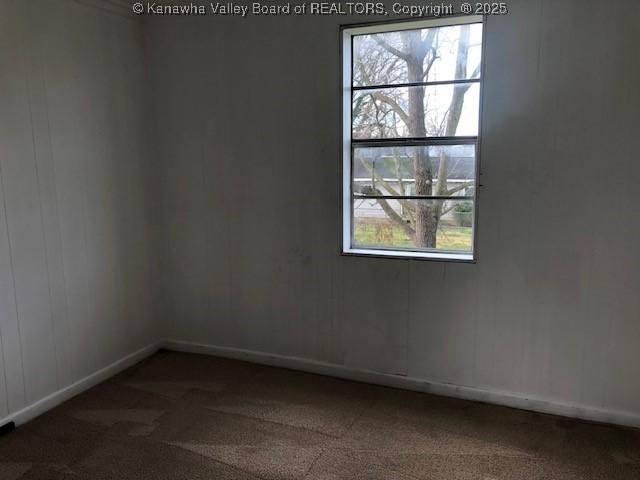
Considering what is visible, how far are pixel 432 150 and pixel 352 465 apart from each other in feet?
5.79

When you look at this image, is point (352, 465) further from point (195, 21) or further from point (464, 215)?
point (195, 21)

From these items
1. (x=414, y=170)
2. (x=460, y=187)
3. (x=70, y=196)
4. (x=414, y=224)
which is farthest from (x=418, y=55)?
(x=70, y=196)

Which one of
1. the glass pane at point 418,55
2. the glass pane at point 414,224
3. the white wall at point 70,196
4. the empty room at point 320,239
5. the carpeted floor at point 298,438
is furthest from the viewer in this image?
the glass pane at point 414,224

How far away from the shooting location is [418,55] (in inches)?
110

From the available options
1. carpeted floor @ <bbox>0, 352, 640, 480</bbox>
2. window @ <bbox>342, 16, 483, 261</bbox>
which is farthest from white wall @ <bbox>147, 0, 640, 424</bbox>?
carpeted floor @ <bbox>0, 352, 640, 480</bbox>

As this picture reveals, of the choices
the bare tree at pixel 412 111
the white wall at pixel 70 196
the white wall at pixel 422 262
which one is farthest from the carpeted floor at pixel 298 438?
the bare tree at pixel 412 111

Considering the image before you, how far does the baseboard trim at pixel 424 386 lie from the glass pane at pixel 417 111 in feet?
4.87

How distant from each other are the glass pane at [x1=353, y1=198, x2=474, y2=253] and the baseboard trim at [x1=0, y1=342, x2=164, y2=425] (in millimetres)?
Result: 1720

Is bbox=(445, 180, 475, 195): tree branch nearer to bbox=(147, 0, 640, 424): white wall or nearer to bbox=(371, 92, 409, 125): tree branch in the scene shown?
bbox=(147, 0, 640, 424): white wall

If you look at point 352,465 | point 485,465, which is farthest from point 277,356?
point 485,465

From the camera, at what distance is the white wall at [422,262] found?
2.41 m

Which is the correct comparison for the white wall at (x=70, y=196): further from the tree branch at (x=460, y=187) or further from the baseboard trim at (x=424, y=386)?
the tree branch at (x=460, y=187)

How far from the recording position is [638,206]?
2.36m

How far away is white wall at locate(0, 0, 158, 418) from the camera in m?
2.46
